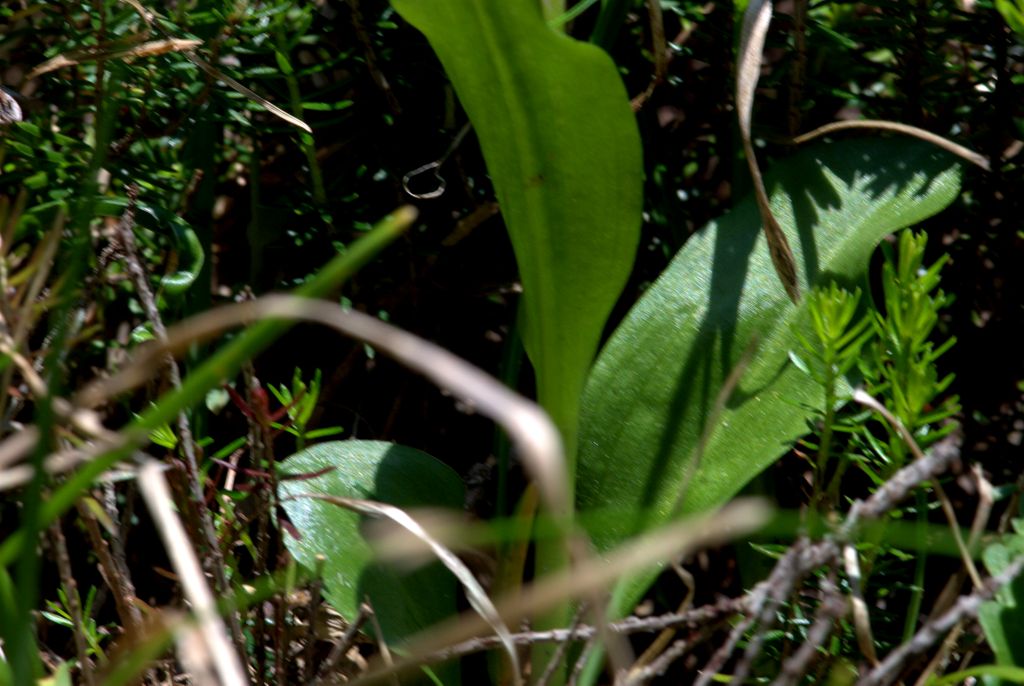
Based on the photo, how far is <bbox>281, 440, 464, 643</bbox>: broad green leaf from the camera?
74 centimetres

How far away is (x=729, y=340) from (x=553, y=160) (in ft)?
0.62

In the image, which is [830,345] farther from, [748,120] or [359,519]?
[359,519]

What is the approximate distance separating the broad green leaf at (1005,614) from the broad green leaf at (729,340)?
0.17m

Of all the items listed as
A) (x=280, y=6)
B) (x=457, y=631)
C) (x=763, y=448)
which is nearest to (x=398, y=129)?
(x=280, y=6)

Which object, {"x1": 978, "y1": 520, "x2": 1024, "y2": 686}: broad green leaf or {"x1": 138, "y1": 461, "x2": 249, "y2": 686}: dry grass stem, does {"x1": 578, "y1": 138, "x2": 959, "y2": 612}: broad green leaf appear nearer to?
{"x1": 978, "y1": 520, "x2": 1024, "y2": 686}: broad green leaf

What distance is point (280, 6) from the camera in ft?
2.81

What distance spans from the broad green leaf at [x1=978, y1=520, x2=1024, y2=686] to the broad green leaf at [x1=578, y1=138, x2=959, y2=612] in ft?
0.57

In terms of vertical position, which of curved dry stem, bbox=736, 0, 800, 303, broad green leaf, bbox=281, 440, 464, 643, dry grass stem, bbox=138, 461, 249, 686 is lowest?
broad green leaf, bbox=281, 440, 464, 643

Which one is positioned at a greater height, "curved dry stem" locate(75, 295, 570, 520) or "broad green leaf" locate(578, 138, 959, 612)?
"curved dry stem" locate(75, 295, 570, 520)

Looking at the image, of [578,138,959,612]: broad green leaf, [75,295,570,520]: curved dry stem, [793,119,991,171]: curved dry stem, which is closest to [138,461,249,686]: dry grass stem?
[75,295,570,520]: curved dry stem

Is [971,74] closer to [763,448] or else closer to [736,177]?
[736,177]

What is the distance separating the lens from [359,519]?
2.51ft

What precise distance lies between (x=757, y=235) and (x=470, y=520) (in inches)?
12.5

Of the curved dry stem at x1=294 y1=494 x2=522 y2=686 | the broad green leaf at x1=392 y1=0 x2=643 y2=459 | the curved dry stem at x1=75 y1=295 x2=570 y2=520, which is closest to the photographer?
the curved dry stem at x1=75 y1=295 x2=570 y2=520
